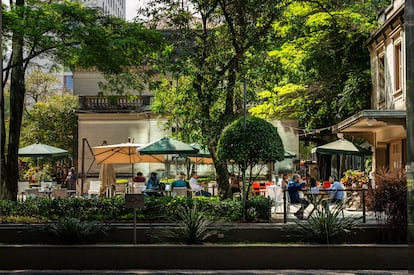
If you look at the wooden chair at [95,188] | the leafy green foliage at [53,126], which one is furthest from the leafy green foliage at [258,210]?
the leafy green foliage at [53,126]

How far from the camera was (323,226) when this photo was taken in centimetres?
1367

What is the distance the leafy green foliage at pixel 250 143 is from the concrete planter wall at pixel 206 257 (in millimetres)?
4221

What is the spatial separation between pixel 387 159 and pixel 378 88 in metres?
2.84

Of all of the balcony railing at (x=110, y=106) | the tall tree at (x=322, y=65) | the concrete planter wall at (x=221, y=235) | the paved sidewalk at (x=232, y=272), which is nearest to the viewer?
the paved sidewalk at (x=232, y=272)

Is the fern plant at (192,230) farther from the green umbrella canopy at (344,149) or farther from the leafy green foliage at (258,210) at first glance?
the green umbrella canopy at (344,149)

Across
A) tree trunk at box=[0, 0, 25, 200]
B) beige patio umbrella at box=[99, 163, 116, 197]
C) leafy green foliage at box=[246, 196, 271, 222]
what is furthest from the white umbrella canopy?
leafy green foliage at box=[246, 196, 271, 222]

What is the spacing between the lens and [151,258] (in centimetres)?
1310

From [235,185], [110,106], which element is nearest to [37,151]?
[235,185]

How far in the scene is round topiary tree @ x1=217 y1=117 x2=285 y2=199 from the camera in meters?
17.0

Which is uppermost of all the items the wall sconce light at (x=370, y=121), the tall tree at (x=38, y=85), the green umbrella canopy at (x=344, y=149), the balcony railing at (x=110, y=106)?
the tall tree at (x=38, y=85)

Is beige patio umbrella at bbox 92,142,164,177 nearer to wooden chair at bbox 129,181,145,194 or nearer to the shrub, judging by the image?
wooden chair at bbox 129,181,145,194

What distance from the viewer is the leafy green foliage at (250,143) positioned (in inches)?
668

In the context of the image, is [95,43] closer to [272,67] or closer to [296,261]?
[272,67]

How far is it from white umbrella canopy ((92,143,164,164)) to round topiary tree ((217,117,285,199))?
9.31 meters
